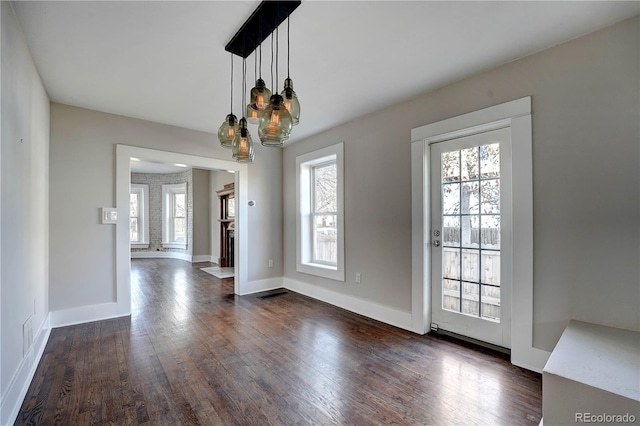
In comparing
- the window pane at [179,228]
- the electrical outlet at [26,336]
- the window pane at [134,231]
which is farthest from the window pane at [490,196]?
the window pane at [134,231]

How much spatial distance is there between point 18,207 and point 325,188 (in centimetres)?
330

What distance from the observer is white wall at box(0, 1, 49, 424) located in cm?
168

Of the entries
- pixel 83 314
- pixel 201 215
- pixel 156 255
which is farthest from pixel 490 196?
pixel 156 255

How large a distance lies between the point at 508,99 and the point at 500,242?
1210 mm

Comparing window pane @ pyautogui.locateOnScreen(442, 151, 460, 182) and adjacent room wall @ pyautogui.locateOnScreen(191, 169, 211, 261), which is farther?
adjacent room wall @ pyautogui.locateOnScreen(191, 169, 211, 261)

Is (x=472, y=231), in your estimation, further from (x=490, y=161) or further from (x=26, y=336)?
(x=26, y=336)

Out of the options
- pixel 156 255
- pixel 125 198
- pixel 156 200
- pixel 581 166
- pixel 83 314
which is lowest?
pixel 156 255

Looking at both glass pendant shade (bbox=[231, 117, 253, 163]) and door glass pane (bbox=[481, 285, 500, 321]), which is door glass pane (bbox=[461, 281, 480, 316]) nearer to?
door glass pane (bbox=[481, 285, 500, 321])

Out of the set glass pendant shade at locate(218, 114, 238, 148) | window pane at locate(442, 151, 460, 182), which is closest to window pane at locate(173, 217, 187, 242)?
glass pendant shade at locate(218, 114, 238, 148)

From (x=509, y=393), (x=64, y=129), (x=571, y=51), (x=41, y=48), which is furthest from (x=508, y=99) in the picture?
(x=64, y=129)

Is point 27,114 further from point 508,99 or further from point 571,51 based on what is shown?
point 571,51

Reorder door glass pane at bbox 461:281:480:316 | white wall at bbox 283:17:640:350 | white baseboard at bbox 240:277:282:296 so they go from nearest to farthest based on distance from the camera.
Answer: white wall at bbox 283:17:640:350
door glass pane at bbox 461:281:480:316
white baseboard at bbox 240:277:282:296

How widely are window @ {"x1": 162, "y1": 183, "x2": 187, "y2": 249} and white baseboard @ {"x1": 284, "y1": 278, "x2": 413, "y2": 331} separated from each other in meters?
5.60

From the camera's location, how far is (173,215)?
896cm
